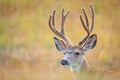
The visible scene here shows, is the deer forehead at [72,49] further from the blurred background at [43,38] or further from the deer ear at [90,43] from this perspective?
the blurred background at [43,38]

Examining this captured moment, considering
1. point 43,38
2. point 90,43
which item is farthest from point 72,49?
point 43,38

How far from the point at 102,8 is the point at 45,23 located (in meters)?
0.54

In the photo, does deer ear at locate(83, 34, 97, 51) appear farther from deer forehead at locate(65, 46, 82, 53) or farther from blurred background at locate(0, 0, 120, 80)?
blurred background at locate(0, 0, 120, 80)

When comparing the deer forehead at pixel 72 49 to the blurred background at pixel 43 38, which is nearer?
the deer forehead at pixel 72 49

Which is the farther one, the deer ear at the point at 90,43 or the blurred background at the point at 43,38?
the blurred background at the point at 43,38

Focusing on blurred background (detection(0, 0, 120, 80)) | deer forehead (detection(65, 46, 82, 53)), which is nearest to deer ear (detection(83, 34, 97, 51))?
deer forehead (detection(65, 46, 82, 53))

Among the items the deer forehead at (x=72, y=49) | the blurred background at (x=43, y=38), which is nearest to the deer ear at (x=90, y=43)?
the deer forehead at (x=72, y=49)

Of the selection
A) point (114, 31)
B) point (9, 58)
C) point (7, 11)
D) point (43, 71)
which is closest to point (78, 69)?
point (43, 71)

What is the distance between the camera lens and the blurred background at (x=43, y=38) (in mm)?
5656

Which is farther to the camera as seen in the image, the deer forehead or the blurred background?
the blurred background

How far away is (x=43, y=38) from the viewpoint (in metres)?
6.56

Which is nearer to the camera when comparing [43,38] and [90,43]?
[90,43]

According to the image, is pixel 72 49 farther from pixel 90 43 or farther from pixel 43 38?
pixel 43 38

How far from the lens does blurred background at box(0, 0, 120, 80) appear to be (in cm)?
566
